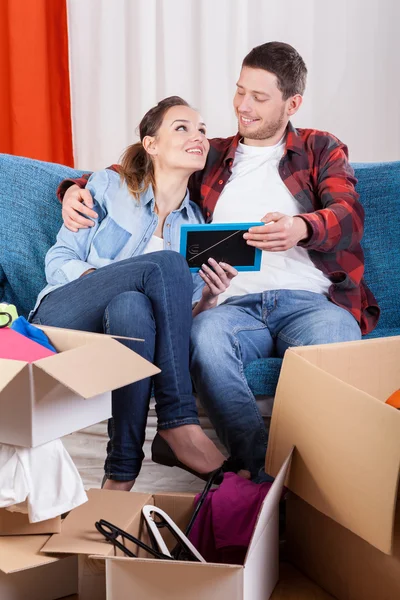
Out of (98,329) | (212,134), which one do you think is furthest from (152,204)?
(212,134)

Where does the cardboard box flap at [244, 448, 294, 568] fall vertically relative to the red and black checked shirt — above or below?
below

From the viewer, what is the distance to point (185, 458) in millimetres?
1521

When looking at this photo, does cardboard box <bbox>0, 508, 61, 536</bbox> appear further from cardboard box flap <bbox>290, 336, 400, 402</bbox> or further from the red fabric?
cardboard box flap <bbox>290, 336, 400, 402</bbox>

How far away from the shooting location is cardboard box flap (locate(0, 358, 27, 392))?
1.07 meters

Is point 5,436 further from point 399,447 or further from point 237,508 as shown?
point 399,447

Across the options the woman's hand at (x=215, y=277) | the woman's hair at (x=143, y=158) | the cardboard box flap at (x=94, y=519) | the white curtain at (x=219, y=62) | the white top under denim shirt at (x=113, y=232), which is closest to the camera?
the cardboard box flap at (x=94, y=519)

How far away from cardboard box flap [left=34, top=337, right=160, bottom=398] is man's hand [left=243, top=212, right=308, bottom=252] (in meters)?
0.60

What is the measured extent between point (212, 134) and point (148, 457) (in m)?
1.68

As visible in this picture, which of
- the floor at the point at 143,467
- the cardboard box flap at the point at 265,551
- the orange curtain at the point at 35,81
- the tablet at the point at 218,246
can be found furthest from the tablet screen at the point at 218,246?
the orange curtain at the point at 35,81

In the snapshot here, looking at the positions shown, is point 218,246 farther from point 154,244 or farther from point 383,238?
point 383,238

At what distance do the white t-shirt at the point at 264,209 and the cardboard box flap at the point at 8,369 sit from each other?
934mm

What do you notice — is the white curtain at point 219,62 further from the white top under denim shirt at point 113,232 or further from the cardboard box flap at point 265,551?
the cardboard box flap at point 265,551

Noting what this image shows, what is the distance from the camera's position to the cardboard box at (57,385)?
1088 mm

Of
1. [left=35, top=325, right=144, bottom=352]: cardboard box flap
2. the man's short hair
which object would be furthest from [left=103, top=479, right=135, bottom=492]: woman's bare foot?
the man's short hair
